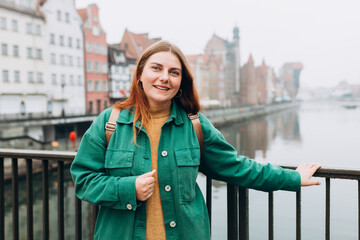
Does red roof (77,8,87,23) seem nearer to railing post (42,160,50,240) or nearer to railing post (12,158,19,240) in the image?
railing post (12,158,19,240)

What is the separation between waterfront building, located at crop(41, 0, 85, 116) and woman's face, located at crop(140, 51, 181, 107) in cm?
2209

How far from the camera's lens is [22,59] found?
21172 millimetres

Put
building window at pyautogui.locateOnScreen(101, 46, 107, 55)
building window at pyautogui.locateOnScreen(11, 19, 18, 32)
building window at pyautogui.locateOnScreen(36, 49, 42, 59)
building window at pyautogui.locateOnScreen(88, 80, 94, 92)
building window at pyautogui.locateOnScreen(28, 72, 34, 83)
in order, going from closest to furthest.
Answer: building window at pyautogui.locateOnScreen(11, 19, 18, 32), building window at pyautogui.locateOnScreen(28, 72, 34, 83), building window at pyautogui.locateOnScreen(36, 49, 42, 59), building window at pyautogui.locateOnScreen(88, 80, 94, 92), building window at pyautogui.locateOnScreen(101, 46, 107, 55)

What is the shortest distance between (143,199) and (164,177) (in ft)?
0.35

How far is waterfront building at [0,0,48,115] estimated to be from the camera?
66.1ft

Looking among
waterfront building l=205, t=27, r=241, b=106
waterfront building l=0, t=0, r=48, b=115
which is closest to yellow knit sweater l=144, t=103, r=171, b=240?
waterfront building l=0, t=0, r=48, b=115

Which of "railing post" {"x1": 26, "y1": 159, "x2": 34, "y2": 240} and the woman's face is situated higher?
the woman's face

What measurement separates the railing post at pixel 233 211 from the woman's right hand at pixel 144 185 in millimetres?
507

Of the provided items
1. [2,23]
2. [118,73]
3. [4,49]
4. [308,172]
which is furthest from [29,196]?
[118,73]

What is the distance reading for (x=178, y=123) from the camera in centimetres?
133

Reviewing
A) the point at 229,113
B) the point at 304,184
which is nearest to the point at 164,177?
the point at 304,184

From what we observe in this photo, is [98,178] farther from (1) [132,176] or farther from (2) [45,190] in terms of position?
(2) [45,190]

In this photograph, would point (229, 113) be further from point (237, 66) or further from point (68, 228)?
point (68, 228)

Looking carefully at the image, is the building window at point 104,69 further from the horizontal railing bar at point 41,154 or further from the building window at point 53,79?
the horizontal railing bar at point 41,154
